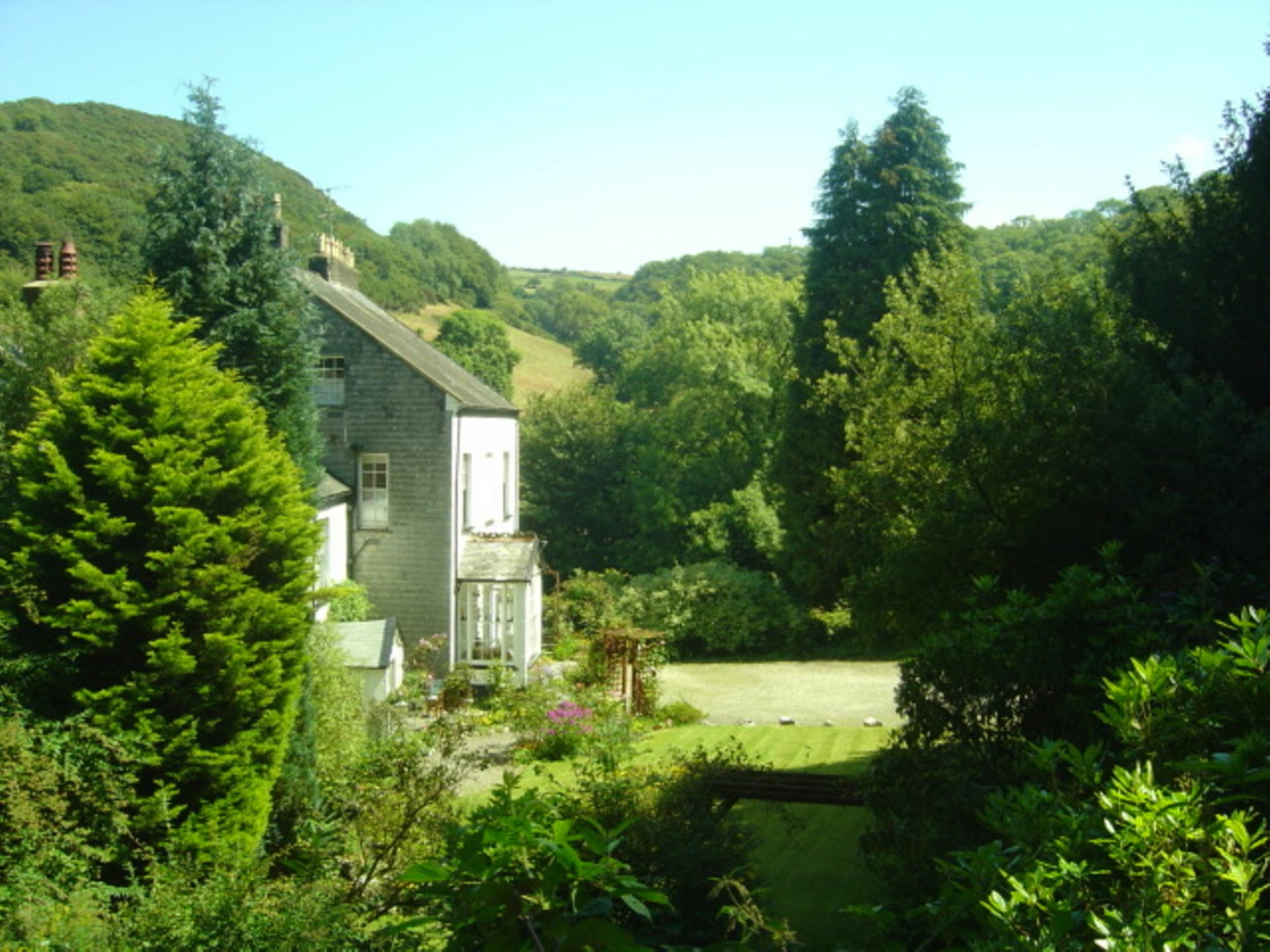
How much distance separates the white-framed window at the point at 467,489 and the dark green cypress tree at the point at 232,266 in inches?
384

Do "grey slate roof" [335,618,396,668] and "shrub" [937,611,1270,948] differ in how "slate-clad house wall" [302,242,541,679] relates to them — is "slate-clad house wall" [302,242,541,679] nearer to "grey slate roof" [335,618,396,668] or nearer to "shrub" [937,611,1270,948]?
"grey slate roof" [335,618,396,668]

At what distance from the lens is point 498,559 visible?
23719 millimetres

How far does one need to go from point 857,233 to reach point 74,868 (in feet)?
91.0

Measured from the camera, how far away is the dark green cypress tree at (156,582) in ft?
31.6

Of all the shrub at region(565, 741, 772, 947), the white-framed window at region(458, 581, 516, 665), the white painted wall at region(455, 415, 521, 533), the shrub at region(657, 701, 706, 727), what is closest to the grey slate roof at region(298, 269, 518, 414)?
the white painted wall at region(455, 415, 521, 533)

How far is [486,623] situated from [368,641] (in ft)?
13.7

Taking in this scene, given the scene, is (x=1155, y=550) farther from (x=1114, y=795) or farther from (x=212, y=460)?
(x=212, y=460)

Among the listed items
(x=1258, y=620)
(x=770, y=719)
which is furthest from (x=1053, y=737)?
(x=770, y=719)

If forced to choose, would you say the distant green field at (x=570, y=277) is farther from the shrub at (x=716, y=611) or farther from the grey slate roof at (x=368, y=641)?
the grey slate roof at (x=368, y=641)

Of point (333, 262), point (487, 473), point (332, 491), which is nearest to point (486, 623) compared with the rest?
point (487, 473)

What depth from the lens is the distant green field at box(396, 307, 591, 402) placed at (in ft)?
241

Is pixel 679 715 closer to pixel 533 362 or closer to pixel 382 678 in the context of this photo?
pixel 382 678

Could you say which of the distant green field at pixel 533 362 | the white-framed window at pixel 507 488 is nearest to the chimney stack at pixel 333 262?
the white-framed window at pixel 507 488

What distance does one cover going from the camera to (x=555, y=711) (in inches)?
693
